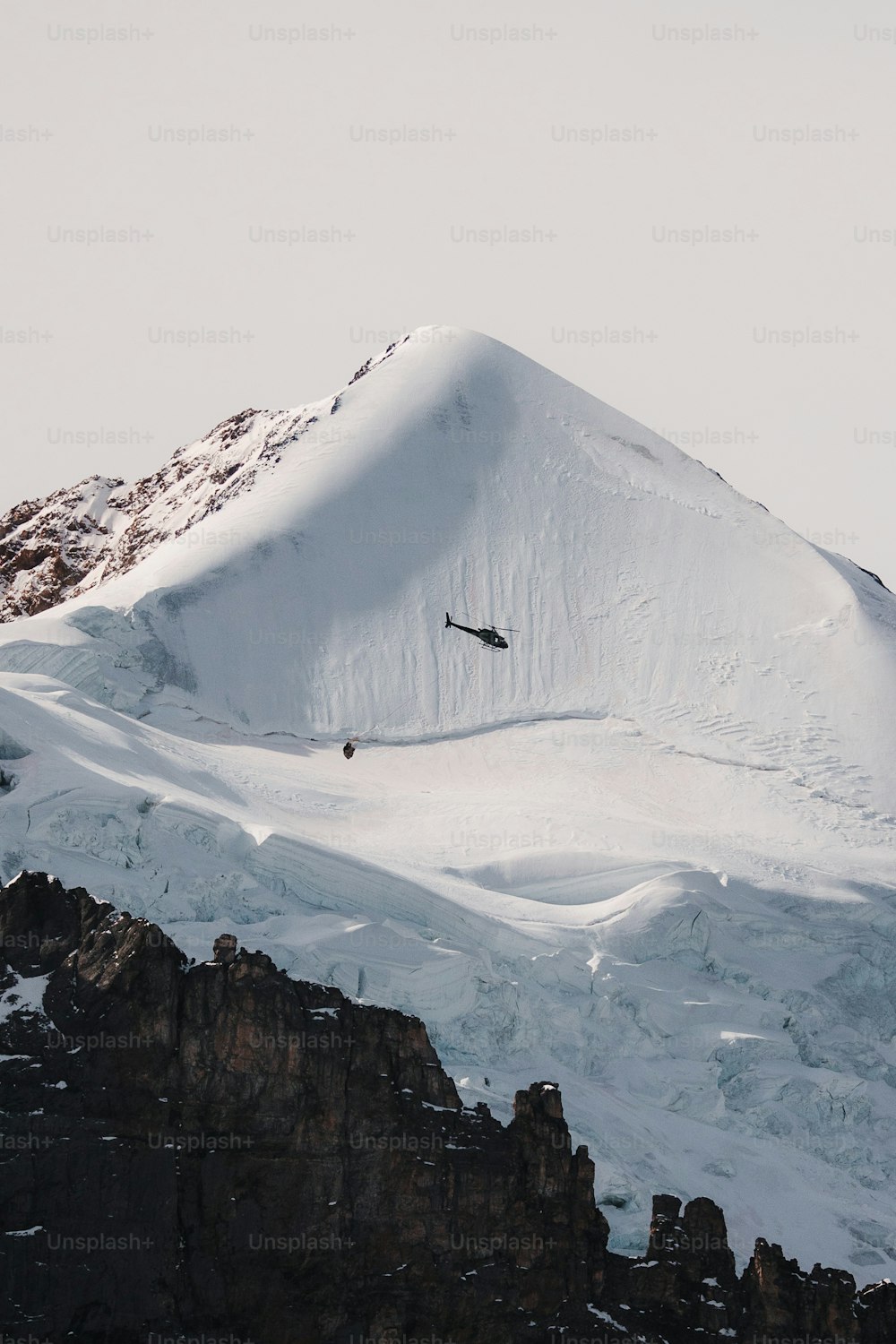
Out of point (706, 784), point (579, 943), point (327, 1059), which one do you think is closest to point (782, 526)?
point (706, 784)

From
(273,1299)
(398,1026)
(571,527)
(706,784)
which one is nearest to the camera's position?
(273,1299)

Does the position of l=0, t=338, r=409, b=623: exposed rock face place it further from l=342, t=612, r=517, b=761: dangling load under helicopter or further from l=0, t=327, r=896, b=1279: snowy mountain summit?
l=342, t=612, r=517, b=761: dangling load under helicopter

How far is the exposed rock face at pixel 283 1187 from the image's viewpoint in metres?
71.1

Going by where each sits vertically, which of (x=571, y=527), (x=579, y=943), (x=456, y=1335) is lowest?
(x=456, y=1335)

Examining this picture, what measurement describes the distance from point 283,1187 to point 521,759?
3923cm

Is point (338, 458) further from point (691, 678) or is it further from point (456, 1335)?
point (456, 1335)

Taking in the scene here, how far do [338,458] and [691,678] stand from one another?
21764 millimetres

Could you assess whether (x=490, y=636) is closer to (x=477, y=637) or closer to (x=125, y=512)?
(x=477, y=637)

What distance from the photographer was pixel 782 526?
122938 mm

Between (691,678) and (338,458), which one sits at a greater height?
(338,458)

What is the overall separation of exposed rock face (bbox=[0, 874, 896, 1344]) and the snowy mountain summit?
3304 millimetres

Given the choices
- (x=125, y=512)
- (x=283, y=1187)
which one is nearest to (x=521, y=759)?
(x=283, y=1187)

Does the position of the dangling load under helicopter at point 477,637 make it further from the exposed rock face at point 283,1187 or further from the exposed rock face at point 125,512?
the exposed rock face at point 283,1187

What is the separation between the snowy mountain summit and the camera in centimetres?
8425
